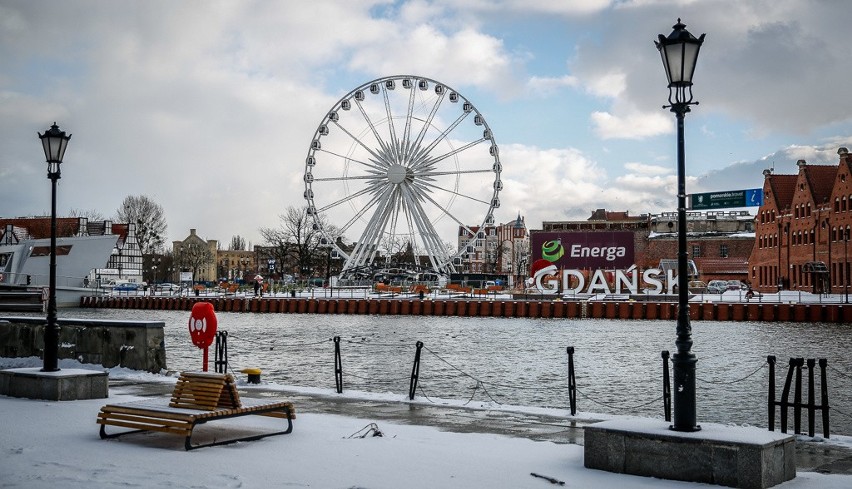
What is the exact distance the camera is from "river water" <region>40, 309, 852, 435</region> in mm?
23328

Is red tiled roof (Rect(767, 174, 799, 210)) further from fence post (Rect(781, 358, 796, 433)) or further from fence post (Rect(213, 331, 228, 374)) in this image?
fence post (Rect(781, 358, 796, 433))

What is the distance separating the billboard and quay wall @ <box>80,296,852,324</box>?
94.3ft

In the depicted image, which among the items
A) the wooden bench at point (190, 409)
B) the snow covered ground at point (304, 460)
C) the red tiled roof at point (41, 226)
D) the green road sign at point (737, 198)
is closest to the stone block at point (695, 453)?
the snow covered ground at point (304, 460)

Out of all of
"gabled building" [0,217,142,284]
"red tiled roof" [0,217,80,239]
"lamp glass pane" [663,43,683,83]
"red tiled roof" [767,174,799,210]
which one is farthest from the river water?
"red tiled roof" [0,217,80,239]

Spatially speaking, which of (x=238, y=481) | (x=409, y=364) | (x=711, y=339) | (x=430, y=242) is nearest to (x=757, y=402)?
(x=409, y=364)

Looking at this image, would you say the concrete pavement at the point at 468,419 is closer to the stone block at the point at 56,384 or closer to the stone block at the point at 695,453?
the stone block at the point at 56,384

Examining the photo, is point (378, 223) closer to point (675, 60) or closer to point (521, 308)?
point (521, 308)

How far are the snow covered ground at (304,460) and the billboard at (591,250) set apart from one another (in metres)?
87.5

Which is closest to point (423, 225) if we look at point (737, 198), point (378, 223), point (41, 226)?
point (378, 223)

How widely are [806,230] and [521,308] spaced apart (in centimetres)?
3150

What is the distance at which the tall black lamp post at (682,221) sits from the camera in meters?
10.3

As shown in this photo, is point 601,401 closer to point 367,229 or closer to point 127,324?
point 127,324

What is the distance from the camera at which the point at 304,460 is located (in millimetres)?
10836

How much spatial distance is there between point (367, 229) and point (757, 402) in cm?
5558
